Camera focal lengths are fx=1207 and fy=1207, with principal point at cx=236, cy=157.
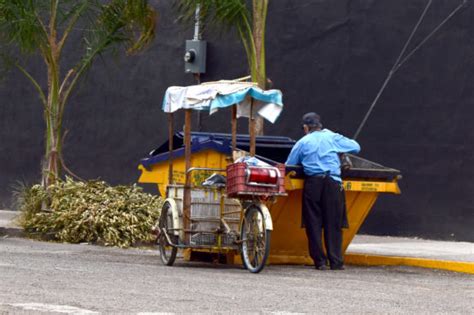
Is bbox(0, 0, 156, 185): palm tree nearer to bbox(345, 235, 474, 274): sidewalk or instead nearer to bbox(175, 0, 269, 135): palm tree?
bbox(175, 0, 269, 135): palm tree

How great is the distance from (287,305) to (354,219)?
5220mm

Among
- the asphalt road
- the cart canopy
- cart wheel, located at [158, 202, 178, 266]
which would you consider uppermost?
the cart canopy

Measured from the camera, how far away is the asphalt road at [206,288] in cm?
970

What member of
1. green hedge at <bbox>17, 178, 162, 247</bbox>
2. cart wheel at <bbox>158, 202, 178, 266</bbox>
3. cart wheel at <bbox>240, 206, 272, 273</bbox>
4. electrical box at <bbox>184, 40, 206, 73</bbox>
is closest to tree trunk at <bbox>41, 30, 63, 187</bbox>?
green hedge at <bbox>17, 178, 162, 247</bbox>

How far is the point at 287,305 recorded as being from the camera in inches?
392

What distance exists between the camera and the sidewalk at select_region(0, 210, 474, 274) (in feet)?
49.3

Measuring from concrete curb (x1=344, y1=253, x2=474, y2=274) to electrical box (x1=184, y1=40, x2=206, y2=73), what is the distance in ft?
23.4

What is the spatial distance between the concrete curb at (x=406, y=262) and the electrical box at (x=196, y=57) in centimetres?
713

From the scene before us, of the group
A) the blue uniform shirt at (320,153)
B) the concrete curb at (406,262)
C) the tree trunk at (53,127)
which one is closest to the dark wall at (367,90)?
the concrete curb at (406,262)

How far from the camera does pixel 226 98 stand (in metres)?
14.1

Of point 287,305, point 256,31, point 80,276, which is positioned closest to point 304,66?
point 256,31

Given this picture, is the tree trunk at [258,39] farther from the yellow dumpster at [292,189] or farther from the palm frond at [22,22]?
the palm frond at [22,22]

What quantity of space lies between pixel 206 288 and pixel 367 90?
9194mm

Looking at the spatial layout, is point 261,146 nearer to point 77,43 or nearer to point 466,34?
point 466,34
